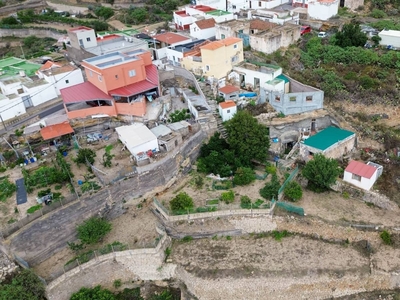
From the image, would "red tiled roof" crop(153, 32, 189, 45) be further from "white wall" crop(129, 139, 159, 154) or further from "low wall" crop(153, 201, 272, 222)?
"low wall" crop(153, 201, 272, 222)

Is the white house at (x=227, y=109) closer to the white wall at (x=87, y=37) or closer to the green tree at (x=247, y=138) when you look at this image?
the green tree at (x=247, y=138)

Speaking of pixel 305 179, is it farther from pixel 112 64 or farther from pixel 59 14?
pixel 59 14

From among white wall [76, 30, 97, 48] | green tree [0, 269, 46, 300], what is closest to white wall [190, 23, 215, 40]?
white wall [76, 30, 97, 48]

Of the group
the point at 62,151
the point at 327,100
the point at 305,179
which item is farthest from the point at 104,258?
the point at 327,100

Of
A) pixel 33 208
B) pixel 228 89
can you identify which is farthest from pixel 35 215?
pixel 228 89

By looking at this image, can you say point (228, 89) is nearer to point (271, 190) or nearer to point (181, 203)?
point (271, 190)
